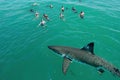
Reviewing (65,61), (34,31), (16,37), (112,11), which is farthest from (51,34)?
(112,11)

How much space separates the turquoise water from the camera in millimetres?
15055

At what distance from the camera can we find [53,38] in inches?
755

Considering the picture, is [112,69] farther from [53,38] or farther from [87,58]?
[53,38]

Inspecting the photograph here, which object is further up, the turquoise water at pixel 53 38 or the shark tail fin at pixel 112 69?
the shark tail fin at pixel 112 69

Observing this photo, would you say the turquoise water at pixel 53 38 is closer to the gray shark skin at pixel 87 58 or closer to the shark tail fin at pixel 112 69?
the gray shark skin at pixel 87 58

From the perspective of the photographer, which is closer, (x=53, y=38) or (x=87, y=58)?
(x=87, y=58)

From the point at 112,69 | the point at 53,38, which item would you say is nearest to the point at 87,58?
the point at 112,69

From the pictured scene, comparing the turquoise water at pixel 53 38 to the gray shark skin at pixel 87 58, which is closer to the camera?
the gray shark skin at pixel 87 58

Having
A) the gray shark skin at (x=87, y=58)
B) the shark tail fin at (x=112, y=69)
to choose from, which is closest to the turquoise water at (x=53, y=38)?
the gray shark skin at (x=87, y=58)

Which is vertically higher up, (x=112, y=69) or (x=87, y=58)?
(x=87, y=58)

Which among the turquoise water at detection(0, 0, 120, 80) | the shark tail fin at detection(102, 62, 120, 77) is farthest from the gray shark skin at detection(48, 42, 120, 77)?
the turquoise water at detection(0, 0, 120, 80)

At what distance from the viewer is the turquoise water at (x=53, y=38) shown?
49.4 ft

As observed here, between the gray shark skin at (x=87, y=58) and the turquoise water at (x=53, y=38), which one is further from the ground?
the gray shark skin at (x=87, y=58)

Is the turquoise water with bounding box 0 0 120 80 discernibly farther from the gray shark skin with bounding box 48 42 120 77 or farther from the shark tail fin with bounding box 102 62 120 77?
the shark tail fin with bounding box 102 62 120 77
